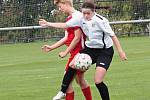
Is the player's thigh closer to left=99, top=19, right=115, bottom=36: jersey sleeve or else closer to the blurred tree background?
left=99, top=19, right=115, bottom=36: jersey sleeve

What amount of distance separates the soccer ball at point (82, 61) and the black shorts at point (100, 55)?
0.32ft

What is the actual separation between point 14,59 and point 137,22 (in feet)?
32.7

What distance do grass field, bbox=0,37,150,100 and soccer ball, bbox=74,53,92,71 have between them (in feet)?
4.70

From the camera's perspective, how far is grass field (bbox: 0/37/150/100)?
10.9 meters

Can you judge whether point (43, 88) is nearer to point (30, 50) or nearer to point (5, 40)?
point (30, 50)

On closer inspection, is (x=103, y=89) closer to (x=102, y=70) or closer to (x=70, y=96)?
(x=102, y=70)

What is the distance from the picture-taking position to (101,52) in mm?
9070

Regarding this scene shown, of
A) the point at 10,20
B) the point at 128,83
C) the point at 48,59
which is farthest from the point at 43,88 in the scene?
the point at 10,20

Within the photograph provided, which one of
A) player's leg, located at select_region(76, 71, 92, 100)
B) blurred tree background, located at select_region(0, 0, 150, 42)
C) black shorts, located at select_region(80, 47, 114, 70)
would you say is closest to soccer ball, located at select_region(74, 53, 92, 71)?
black shorts, located at select_region(80, 47, 114, 70)

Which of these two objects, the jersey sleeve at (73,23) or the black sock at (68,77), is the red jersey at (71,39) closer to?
the jersey sleeve at (73,23)

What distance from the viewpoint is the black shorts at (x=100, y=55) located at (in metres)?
8.88

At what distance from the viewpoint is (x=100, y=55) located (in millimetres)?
9055

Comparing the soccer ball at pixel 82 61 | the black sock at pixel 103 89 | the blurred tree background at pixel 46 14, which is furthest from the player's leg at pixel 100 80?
the blurred tree background at pixel 46 14

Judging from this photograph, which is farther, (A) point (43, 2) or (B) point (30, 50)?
(A) point (43, 2)
